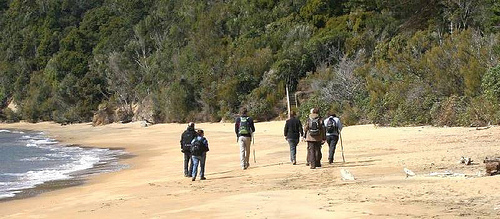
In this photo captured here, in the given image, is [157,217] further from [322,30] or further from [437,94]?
[322,30]

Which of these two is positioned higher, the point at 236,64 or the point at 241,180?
the point at 236,64

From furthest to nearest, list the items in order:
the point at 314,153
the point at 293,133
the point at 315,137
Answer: the point at 293,133, the point at 315,137, the point at 314,153

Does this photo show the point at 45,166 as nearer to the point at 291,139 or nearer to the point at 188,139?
the point at 188,139

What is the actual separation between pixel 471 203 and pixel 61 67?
73.9m

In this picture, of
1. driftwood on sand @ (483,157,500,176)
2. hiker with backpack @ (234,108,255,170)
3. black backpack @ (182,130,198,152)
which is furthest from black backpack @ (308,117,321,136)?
driftwood on sand @ (483,157,500,176)

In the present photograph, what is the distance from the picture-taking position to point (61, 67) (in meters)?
77.5

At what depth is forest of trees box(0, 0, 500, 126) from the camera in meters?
27.6

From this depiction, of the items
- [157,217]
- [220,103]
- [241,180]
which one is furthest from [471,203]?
[220,103]

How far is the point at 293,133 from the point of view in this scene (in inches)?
637

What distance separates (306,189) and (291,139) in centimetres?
474

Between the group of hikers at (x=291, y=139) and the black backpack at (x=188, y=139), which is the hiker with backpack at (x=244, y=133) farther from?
the black backpack at (x=188, y=139)

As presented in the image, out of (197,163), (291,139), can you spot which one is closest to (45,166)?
(197,163)

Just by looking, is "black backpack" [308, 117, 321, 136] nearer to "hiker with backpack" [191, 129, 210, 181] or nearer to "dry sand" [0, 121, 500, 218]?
"dry sand" [0, 121, 500, 218]

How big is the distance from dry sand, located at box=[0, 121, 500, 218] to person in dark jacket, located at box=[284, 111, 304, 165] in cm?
40
